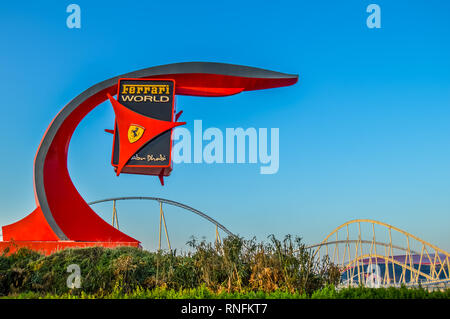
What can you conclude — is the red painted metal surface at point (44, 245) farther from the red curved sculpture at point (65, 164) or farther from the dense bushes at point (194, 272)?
the dense bushes at point (194, 272)

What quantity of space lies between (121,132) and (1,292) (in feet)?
25.2

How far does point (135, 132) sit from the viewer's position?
661 inches

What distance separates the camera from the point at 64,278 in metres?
12.4

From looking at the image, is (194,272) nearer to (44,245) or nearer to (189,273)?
(189,273)

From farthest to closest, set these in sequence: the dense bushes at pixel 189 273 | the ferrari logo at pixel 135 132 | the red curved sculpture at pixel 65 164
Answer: the ferrari logo at pixel 135 132, the red curved sculpture at pixel 65 164, the dense bushes at pixel 189 273

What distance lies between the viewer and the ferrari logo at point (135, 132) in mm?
16719

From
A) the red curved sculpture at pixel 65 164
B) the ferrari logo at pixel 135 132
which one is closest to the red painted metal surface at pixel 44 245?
the red curved sculpture at pixel 65 164

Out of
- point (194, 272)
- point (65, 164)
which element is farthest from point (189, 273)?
point (65, 164)

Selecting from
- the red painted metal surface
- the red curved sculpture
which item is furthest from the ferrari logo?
the red painted metal surface

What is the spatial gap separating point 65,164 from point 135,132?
3881 millimetres

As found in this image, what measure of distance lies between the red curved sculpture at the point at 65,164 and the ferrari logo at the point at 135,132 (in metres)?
2.18

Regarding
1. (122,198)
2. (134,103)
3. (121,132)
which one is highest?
(134,103)
